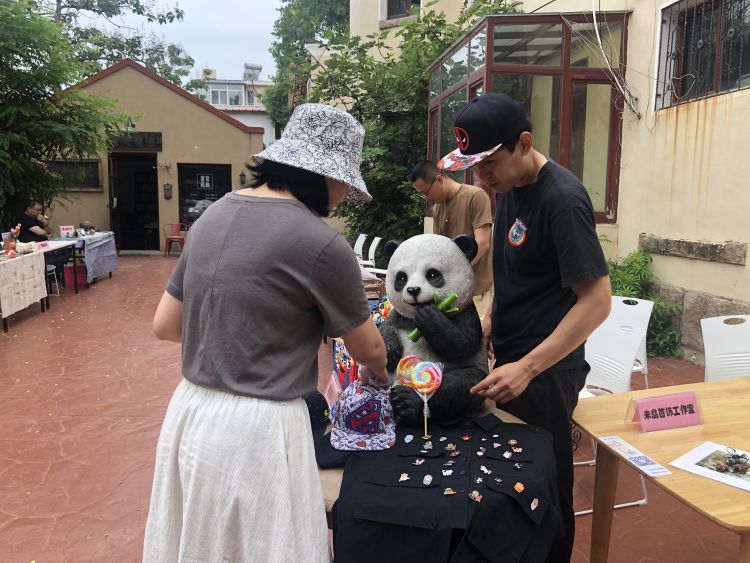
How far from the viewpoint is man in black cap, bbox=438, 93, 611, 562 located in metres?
1.79

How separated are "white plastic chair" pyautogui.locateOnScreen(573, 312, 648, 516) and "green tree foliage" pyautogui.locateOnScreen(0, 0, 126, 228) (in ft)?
31.5

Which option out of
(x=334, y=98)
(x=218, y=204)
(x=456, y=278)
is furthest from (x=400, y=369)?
(x=334, y=98)

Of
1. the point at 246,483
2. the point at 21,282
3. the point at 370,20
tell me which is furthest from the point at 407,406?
the point at 370,20

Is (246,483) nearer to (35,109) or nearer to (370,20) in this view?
(35,109)

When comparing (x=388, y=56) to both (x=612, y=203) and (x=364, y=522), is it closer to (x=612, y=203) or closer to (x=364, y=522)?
(x=612, y=203)

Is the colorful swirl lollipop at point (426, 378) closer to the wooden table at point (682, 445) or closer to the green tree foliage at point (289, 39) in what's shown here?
the wooden table at point (682, 445)

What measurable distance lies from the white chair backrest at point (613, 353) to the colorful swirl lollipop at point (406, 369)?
173 cm

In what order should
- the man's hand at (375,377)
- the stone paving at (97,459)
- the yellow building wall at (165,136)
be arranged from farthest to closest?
the yellow building wall at (165,136) < the stone paving at (97,459) < the man's hand at (375,377)

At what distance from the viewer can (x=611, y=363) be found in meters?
3.41

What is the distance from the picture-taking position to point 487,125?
1.80 meters

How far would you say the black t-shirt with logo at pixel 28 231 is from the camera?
9.38 meters

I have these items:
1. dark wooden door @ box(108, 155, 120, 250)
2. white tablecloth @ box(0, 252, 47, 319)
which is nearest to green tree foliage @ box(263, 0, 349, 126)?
dark wooden door @ box(108, 155, 120, 250)

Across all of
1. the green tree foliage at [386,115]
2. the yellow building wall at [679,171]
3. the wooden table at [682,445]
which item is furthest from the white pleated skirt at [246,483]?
the green tree foliage at [386,115]

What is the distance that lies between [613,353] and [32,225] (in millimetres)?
9351
